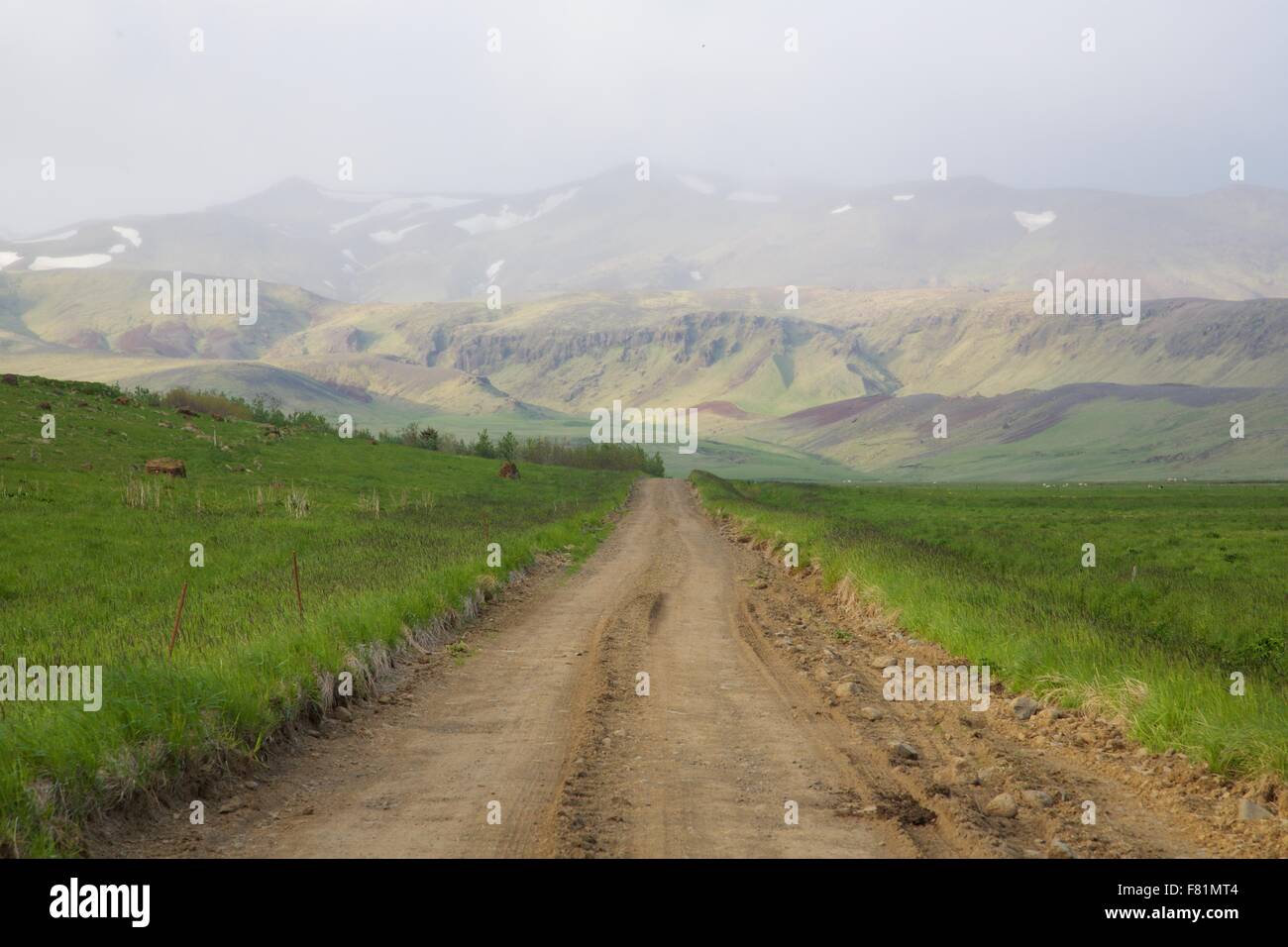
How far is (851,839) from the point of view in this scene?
796 centimetres

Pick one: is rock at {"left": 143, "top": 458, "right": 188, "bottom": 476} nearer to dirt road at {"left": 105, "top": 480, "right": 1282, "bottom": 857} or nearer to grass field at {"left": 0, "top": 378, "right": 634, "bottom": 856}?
grass field at {"left": 0, "top": 378, "right": 634, "bottom": 856}

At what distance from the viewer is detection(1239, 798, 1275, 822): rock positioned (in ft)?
27.7

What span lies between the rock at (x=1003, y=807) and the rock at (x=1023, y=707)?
390 cm

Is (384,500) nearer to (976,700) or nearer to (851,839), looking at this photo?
(976,700)

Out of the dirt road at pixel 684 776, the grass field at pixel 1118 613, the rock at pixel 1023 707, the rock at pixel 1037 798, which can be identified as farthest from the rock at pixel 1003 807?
the rock at pixel 1023 707

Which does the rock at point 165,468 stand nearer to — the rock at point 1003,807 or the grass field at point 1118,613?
the grass field at point 1118,613

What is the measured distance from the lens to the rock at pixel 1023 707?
12641 millimetres

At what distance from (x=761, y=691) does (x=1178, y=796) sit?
5.66 metres

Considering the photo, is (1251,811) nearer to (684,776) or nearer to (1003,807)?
(1003,807)

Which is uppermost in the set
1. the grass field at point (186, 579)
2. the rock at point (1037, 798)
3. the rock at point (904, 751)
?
the grass field at point (186, 579)

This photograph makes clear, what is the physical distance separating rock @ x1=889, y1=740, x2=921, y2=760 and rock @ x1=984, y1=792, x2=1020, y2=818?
1579 millimetres

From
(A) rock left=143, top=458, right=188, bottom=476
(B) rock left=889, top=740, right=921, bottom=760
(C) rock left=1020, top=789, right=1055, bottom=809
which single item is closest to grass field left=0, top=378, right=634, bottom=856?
(A) rock left=143, top=458, right=188, bottom=476

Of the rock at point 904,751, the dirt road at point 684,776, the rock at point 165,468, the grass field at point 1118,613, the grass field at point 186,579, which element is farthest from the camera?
the rock at point 165,468
